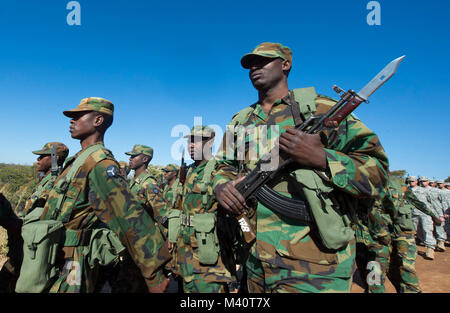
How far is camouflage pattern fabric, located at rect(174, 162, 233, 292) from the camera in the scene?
338 centimetres

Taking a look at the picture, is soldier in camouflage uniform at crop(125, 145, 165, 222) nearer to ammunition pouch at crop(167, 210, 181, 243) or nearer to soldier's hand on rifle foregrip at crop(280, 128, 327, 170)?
ammunition pouch at crop(167, 210, 181, 243)

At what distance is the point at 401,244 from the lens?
5.23 metres

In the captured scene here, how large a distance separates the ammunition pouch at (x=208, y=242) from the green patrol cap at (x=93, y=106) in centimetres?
188

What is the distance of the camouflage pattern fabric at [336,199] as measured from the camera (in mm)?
1834

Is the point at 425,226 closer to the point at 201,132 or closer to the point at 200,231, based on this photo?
the point at 201,132

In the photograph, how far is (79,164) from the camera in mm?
2754

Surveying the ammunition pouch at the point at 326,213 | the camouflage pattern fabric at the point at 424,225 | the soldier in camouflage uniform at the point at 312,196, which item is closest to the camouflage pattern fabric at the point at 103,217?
the soldier in camouflage uniform at the point at 312,196

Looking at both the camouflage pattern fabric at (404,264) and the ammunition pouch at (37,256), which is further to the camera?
the camouflage pattern fabric at (404,264)

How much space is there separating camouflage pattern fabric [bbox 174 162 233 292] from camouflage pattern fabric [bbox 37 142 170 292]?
109 cm

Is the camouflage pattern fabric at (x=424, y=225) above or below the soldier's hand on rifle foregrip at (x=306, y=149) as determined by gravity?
below

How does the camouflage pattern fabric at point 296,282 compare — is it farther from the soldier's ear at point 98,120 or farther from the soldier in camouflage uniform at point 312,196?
the soldier's ear at point 98,120
